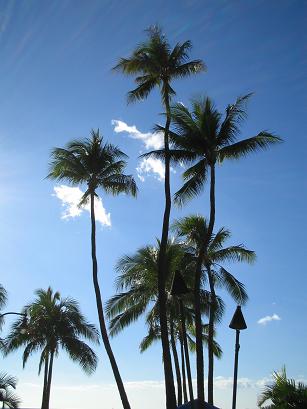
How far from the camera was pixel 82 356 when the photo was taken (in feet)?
102

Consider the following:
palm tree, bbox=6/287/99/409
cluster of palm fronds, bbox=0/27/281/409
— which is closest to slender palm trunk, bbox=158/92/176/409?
cluster of palm fronds, bbox=0/27/281/409

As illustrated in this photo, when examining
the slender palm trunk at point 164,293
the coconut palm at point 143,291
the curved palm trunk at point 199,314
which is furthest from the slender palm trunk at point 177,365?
the curved palm trunk at point 199,314

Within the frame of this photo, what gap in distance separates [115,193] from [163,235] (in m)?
7.04

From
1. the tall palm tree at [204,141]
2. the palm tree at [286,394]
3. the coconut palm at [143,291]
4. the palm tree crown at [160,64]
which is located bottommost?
the palm tree at [286,394]

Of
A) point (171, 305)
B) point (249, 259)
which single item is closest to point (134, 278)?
point (171, 305)

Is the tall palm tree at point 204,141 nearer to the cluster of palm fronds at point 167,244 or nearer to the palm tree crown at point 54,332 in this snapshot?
the cluster of palm fronds at point 167,244

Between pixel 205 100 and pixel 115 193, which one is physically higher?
pixel 205 100

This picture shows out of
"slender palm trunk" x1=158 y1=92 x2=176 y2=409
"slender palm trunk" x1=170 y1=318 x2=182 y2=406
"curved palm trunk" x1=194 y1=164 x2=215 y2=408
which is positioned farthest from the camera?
"slender palm trunk" x1=170 y1=318 x2=182 y2=406

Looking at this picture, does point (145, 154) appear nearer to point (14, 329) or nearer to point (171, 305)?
point (171, 305)

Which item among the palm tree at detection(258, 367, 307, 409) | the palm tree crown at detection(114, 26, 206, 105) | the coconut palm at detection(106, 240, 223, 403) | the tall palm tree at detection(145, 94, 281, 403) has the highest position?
the palm tree crown at detection(114, 26, 206, 105)

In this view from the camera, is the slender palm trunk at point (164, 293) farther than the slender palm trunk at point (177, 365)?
No

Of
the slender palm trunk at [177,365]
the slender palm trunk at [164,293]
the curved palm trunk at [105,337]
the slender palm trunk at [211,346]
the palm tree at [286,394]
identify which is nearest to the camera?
the palm tree at [286,394]

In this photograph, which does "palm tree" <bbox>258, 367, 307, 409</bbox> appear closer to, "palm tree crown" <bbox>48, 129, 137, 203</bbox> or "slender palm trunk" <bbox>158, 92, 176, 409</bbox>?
"slender palm trunk" <bbox>158, 92, 176, 409</bbox>

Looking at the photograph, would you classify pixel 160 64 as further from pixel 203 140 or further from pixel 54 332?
pixel 54 332
